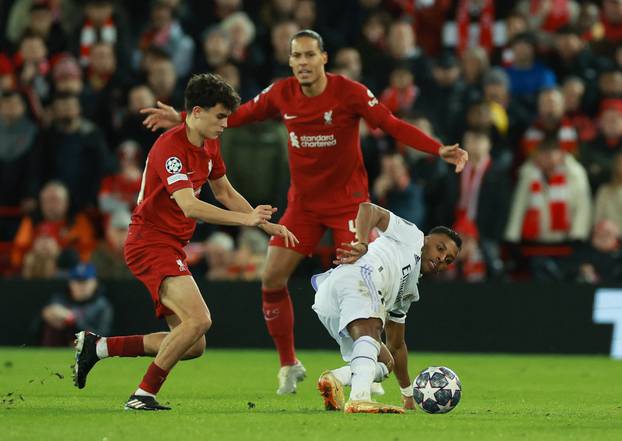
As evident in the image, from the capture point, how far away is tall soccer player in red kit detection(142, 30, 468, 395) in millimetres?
10672

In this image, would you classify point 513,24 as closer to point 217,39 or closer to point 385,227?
point 217,39

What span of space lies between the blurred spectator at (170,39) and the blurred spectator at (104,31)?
33 cm

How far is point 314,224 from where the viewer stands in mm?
11070

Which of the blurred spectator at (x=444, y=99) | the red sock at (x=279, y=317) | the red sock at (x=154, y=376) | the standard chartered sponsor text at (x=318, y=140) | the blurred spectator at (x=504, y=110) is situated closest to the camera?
the red sock at (x=154, y=376)

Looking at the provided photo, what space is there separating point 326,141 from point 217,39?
623 centimetres

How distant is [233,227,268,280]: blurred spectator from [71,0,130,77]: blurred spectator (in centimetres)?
285

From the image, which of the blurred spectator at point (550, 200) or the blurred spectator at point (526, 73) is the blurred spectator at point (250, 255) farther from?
the blurred spectator at point (526, 73)

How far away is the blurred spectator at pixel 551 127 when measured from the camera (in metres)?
16.3

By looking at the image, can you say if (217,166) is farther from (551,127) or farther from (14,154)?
(551,127)

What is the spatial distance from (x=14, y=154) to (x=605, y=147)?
23.0 feet

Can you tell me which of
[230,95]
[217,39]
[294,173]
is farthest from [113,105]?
[230,95]

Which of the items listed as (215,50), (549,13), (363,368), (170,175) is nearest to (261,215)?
(170,175)

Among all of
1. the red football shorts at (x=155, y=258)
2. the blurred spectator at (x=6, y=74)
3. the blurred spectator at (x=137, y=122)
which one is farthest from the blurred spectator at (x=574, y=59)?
the red football shorts at (x=155, y=258)

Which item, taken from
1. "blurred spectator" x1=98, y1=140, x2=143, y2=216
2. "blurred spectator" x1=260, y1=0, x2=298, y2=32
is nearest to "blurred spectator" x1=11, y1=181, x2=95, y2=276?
"blurred spectator" x1=98, y1=140, x2=143, y2=216
